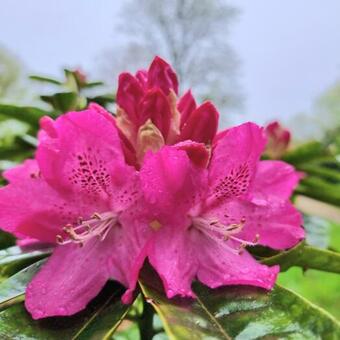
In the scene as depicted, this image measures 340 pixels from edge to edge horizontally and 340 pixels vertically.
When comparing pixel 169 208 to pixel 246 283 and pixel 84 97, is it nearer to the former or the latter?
pixel 246 283

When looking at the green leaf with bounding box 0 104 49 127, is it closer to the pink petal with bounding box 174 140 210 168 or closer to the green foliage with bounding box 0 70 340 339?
the green foliage with bounding box 0 70 340 339

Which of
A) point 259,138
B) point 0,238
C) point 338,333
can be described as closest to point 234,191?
point 259,138

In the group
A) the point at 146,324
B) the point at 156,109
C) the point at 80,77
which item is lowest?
the point at 146,324

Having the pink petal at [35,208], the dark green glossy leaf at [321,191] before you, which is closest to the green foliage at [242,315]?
the pink petal at [35,208]

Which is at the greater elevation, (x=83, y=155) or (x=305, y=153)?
(x=305, y=153)

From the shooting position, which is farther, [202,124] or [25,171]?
[25,171]

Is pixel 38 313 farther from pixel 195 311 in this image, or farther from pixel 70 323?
pixel 195 311

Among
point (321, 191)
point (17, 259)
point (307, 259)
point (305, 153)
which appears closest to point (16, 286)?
point (17, 259)

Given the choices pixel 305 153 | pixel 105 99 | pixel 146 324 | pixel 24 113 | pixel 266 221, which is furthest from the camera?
pixel 305 153
